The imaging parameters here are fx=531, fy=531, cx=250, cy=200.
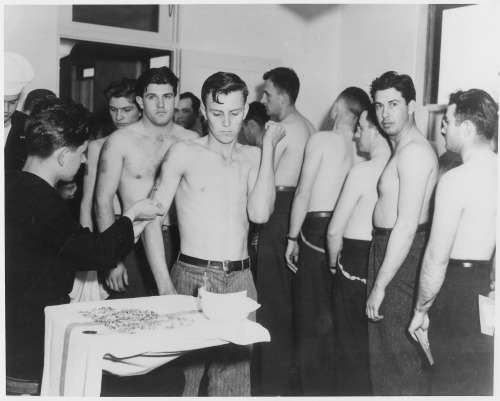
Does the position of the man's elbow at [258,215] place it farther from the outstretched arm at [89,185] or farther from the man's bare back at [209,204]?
the outstretched arm at [89,185]

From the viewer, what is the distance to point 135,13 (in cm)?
359

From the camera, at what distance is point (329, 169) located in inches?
101

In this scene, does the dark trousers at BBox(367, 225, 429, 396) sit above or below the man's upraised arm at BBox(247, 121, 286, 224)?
below

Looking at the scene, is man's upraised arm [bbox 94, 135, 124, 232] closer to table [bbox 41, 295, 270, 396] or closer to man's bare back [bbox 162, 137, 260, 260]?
man's bare back [bbox 162, 137, 260, 260]

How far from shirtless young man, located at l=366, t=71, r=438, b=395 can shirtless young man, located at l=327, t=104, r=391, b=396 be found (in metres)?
0.14

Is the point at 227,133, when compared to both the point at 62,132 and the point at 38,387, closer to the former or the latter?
the point at 62,132

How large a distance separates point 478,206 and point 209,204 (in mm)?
899

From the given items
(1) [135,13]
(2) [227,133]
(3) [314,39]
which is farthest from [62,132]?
(3) [314,39]

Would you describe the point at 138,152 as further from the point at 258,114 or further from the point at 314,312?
the point at 314,312

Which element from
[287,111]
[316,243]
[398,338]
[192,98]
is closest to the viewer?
[398,338]

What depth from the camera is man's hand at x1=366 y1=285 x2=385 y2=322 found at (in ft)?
6.44

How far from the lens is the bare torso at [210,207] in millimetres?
1887

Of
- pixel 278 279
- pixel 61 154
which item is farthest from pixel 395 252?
pixel 61 154

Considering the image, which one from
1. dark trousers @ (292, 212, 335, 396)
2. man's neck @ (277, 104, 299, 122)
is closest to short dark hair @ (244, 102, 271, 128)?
man's neck @ (277, 104, 299, 122)
